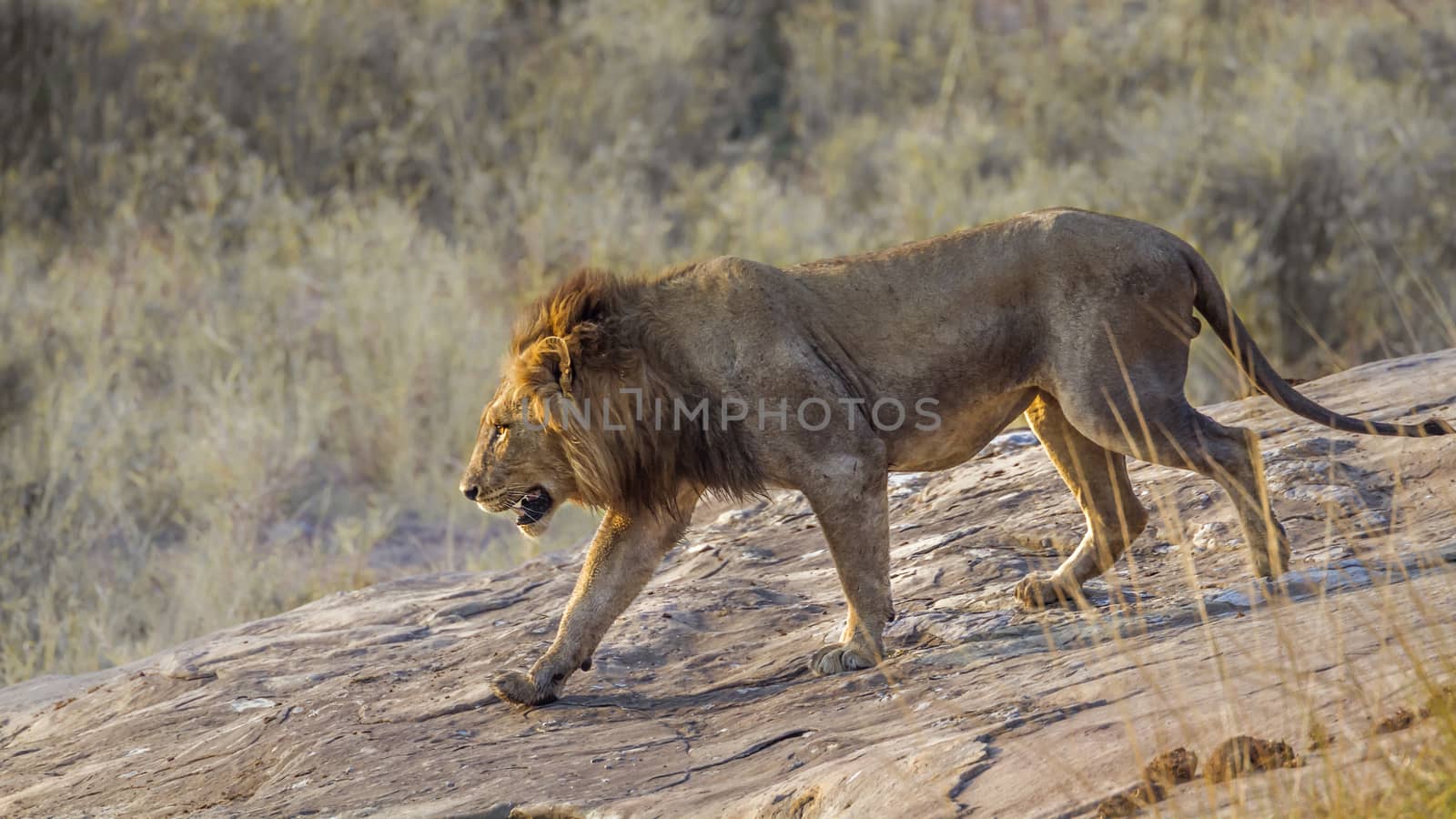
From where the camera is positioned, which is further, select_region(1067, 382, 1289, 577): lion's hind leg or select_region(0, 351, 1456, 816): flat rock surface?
select_region(1067, 382, 1289, 577): lion's hind leg

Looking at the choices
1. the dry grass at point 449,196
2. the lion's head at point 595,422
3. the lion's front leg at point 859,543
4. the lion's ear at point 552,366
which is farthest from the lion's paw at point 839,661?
the dry grass at point 449,196

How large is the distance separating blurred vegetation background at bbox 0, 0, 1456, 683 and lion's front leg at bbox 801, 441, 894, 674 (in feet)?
12.8

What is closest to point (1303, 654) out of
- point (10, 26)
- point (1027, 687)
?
point (1027, 687)

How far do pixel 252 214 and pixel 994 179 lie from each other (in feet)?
20.4

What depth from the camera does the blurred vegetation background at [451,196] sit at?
9312 millimetres

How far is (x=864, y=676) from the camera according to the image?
15.4 ft

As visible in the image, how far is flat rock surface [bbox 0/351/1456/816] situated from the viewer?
3545mm

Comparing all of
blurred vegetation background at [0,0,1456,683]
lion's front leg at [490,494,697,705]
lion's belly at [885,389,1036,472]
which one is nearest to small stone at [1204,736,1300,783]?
lion's belly at [885,389,1036,472]

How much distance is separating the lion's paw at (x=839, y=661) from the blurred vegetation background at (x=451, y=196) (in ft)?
12.5

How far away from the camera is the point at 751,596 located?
5734mm

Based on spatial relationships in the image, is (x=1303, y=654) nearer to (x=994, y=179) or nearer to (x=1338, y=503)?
(x=1338, y=503)

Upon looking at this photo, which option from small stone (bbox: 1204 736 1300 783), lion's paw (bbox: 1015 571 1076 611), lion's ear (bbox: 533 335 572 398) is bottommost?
lion's paw (bbox: 1015 571 1076 611)

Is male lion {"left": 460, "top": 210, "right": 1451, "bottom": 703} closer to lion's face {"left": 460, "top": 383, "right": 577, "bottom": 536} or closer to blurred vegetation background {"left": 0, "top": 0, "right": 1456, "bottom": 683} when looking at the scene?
lion's face {"left": 460, "top": 383, "right": 577, "bottom": 536}

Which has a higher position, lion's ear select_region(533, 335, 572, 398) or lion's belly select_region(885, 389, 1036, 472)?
lion's ear select_region(533, 335, 572, 398)
